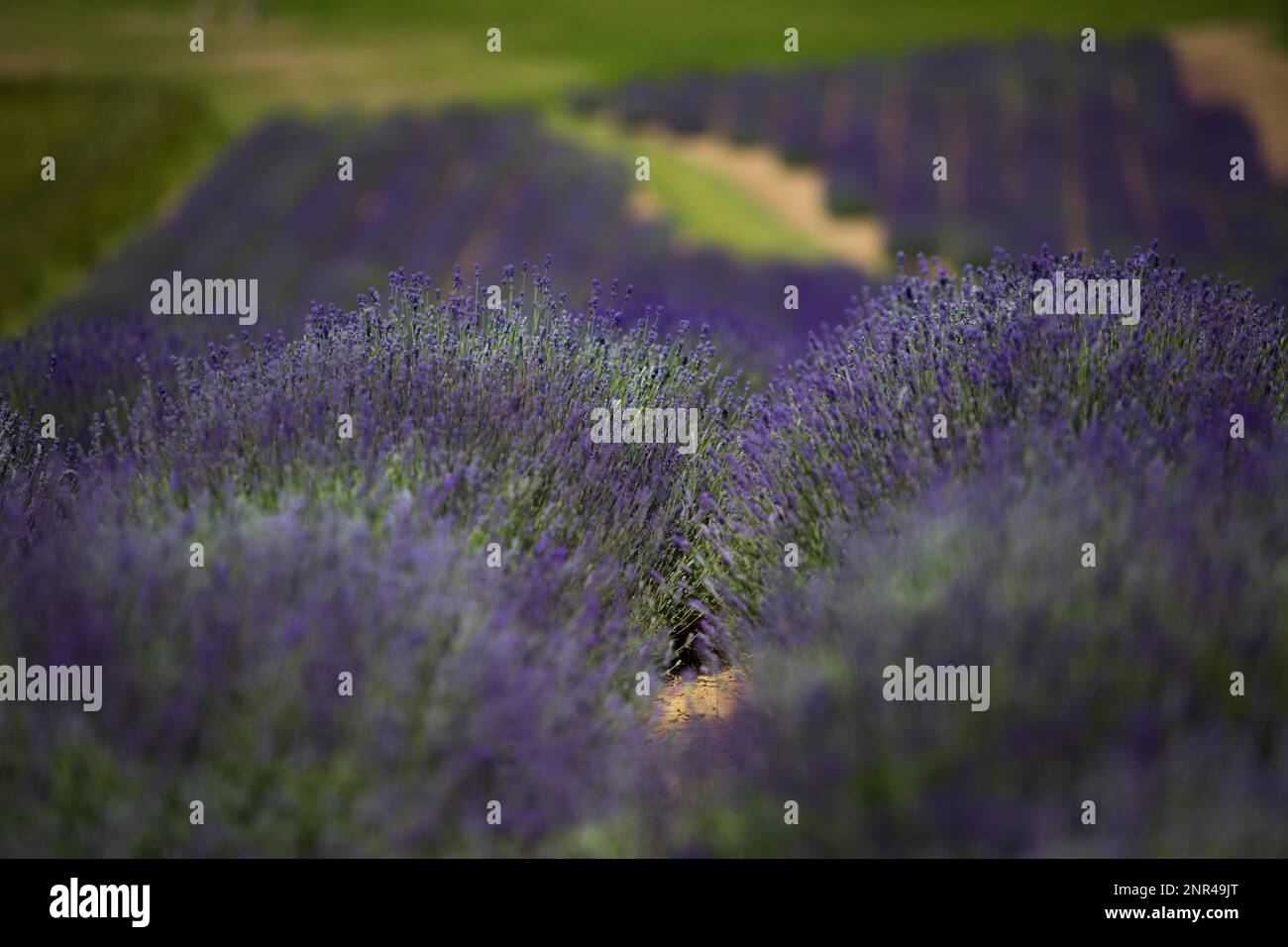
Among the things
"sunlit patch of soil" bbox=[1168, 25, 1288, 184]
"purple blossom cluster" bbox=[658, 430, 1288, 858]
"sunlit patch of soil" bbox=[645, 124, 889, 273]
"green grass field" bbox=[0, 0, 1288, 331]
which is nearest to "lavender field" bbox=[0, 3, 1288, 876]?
"purple blossom cluster" bbox=[658, 430, 1288, 858]

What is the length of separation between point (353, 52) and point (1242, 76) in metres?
16.3

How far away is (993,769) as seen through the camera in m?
2.15

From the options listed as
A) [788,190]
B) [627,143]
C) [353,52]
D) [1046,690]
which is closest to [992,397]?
[1046,690]

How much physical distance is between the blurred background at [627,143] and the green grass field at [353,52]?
65 millimetres

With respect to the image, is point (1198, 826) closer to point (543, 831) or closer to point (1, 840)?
point (543, 831)

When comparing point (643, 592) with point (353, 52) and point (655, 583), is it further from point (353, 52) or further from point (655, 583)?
point (353, 52)

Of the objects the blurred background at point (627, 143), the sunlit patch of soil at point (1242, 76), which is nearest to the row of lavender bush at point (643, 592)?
the blurred background at point (627, 143)

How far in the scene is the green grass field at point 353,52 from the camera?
19.5 meters

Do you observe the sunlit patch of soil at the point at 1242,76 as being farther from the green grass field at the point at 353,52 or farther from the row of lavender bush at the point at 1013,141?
the green grass field at the point at 353,52

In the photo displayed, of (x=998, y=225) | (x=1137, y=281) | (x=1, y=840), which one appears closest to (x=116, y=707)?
(x=1, y=840)

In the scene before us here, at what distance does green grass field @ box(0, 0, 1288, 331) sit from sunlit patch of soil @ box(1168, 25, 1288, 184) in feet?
2.70

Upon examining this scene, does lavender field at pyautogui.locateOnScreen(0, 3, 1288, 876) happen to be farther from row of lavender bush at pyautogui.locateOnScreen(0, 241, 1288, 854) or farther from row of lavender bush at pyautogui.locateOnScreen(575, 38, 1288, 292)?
row of lavender bush at pyautogui.locateOnScreen(575, 38, 1288, 292)

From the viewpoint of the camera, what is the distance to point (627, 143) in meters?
19.4
